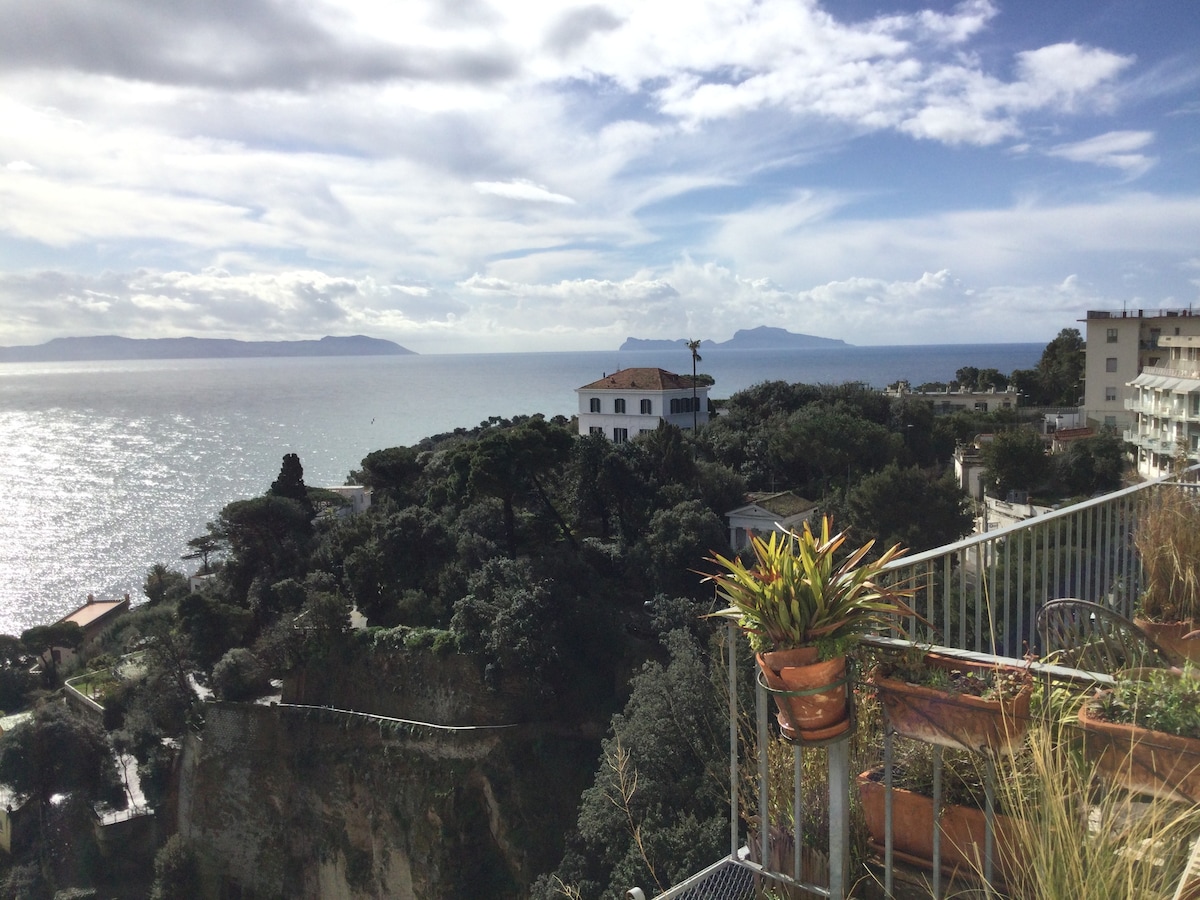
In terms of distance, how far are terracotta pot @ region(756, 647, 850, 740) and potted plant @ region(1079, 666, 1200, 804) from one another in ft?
2.55

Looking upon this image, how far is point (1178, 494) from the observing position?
541 centimetres

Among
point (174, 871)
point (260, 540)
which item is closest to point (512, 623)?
point (174, 871)

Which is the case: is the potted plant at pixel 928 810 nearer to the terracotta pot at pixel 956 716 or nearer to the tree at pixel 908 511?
the terracotta pot at pixel 956 716

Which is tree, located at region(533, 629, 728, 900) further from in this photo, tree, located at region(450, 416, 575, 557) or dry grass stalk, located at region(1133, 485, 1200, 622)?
tree, located at region(450, 416, 575, 557)

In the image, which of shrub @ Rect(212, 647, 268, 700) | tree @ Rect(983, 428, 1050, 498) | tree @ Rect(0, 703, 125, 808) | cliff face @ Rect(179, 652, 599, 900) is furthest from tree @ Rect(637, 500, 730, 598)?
tree @ Rect(0, 703, 125, 808)

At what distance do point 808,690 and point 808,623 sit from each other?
0.78 ft

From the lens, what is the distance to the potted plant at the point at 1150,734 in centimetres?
246

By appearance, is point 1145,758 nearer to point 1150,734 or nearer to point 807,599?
point 1150,734

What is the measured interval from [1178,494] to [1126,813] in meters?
3.71

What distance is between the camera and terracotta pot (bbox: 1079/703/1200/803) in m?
2.44

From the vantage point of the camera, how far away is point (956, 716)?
2926 millimetres

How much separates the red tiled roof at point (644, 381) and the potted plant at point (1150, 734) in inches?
1542

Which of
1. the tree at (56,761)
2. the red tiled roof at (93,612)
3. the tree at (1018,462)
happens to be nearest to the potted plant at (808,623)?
the tree at (56,761)

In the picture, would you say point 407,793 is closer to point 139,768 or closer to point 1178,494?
point 139,768
